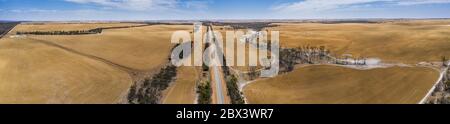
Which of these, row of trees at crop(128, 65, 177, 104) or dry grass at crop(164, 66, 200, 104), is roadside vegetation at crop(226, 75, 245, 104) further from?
row of trees at crop(128, 65, 177, 104)

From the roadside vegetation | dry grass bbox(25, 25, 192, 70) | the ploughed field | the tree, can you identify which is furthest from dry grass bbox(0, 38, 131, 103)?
the tree

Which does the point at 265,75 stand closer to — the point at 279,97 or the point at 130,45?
the point at 279,97

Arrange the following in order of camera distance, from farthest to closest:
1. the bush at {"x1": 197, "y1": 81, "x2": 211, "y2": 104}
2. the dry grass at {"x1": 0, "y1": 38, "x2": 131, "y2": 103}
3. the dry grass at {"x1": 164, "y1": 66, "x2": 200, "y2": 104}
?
the dry grass at {"x1": 0, "y1": 38, "x2": 131, "y2": 103} → the dry grass at {"x1": 164, "y1": 66, "x2": 200, "y2": 104} → the bush at {"x1": 197, "y1": 81, "x2": 211, "y2": 104}

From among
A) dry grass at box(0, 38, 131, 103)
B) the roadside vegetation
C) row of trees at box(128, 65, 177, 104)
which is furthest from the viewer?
row of trees at box(128, 65, 177, 104)

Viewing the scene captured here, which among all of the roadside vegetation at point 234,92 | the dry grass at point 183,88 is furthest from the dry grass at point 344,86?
the dry grass at point 183,88

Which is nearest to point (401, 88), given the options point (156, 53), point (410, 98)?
point (410, 98)

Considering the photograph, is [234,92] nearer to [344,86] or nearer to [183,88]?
[183,88]

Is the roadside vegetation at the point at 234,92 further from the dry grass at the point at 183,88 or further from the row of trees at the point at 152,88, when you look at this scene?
the row of trees at the point at 152,88
